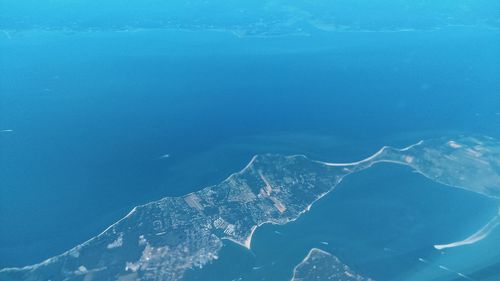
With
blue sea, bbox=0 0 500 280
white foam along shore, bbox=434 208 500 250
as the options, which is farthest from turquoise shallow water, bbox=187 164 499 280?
white foam along shore, bbox=434 208 500 250

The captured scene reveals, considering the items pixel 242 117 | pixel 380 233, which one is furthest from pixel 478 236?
pixel 242 117

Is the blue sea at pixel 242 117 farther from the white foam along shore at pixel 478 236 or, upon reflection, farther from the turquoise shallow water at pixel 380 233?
the white foam along shore at pixel 478 236

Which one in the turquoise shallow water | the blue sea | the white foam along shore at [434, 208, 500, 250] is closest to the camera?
the turquoise shallow water

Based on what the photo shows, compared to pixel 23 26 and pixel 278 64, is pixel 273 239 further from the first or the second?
pixel 23 26

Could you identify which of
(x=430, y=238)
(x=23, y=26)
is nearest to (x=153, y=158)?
(x=430, y=238)

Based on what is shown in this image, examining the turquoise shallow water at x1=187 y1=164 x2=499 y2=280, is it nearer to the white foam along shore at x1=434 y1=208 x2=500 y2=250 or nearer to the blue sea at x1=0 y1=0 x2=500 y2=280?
the blue sea at x1=0 y1=0 x2=500 y2=280

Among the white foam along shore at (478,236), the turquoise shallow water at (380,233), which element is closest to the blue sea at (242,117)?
the turquoise shallow water at (380,233)

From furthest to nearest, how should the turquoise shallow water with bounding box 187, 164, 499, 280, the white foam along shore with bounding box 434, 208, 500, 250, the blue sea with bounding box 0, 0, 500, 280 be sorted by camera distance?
1. the blue sea with bounding box 0, 0, 500, 280
2. the white foam along shore with bounding box 434, 208, 500, 250
3. the turquoise shallow water with bounding box 187, 164, 499, 280

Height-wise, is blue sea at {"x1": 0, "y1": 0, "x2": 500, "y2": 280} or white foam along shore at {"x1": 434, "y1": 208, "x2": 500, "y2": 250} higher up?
blue sea at {"x1": 0, "y1": 0, "x2": 500, "y2": 280}

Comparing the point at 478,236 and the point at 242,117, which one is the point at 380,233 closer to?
the point at 478,236
